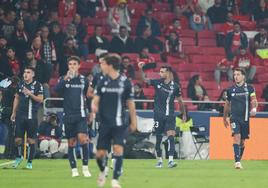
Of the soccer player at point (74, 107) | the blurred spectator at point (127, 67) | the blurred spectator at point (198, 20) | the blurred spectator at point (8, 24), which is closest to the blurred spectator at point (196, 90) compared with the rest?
the blurred spectator at point (127, 67)

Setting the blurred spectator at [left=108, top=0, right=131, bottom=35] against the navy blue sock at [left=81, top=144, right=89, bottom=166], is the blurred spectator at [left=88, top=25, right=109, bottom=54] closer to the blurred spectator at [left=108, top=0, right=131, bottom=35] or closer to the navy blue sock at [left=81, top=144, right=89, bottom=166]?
the blurred spectator at [left=108, top=0, right=131, bottom=35]

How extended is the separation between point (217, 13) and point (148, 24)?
10.9 feet

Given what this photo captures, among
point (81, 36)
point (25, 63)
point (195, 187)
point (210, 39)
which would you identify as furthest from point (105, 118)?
point (210, 39)

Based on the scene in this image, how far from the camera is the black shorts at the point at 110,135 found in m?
14.7

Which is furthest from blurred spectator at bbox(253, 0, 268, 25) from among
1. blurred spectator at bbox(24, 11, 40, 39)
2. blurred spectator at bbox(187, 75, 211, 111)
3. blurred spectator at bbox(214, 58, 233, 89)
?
blurred spectator at bbox(24, 11, 40, 39)

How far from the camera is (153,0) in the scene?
111ft

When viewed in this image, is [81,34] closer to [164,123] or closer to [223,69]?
[223,69]

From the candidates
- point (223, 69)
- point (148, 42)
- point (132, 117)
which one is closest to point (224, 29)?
point (223, 69)

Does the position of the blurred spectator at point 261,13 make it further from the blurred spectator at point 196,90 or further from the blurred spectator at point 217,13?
the blurred spectator at point 196,90

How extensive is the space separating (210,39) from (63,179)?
667 inches

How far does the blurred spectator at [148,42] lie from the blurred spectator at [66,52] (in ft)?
8.51

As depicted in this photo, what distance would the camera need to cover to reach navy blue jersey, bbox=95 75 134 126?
48.2ft

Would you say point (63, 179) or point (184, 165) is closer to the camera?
point (63, 179)

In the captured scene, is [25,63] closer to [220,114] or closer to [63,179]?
[220,114]
